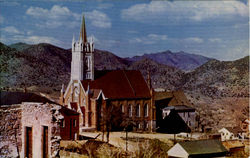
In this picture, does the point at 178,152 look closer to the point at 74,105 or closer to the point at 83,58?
the point at 74,105

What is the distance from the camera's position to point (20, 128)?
44.3 ft

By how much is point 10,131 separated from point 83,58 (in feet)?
79.9

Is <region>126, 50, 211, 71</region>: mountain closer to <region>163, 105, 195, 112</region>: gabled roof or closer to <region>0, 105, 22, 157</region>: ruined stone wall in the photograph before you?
<region>163, 105, 195, 112</region>: gabled roof

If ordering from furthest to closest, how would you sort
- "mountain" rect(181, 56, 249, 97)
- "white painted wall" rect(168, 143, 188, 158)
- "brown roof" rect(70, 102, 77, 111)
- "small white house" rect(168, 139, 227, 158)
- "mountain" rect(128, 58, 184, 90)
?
"mountain" rect(128, 58, 184, 90) → "mountain" rect(181, 56, 249, 97) → "brown roof" rect(70, 102, 77, 111) → "small white house" rect(168, 139, 227, 158) → "white painted wall" rect(168, 143, 188, 158)

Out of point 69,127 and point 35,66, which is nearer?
point 69,127

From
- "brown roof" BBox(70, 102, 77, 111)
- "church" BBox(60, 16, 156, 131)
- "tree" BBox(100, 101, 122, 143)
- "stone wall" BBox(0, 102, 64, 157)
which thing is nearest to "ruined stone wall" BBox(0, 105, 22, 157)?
"stone wall" BBox(0, 102, 64, 157)

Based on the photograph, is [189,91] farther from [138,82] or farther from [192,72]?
[138,82]

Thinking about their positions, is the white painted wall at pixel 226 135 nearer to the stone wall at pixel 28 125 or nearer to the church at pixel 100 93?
the church at pixel 100 93

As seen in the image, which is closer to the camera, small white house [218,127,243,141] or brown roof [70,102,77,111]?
small white house [218,127,243,141]

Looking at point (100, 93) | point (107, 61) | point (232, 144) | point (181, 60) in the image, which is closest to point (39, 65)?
point (107, 61)

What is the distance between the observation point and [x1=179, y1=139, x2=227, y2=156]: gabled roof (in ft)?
79.2

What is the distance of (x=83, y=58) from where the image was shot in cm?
3747

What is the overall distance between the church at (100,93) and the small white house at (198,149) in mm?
11296

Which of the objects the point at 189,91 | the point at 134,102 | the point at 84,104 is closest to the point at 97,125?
the point at 84,104
